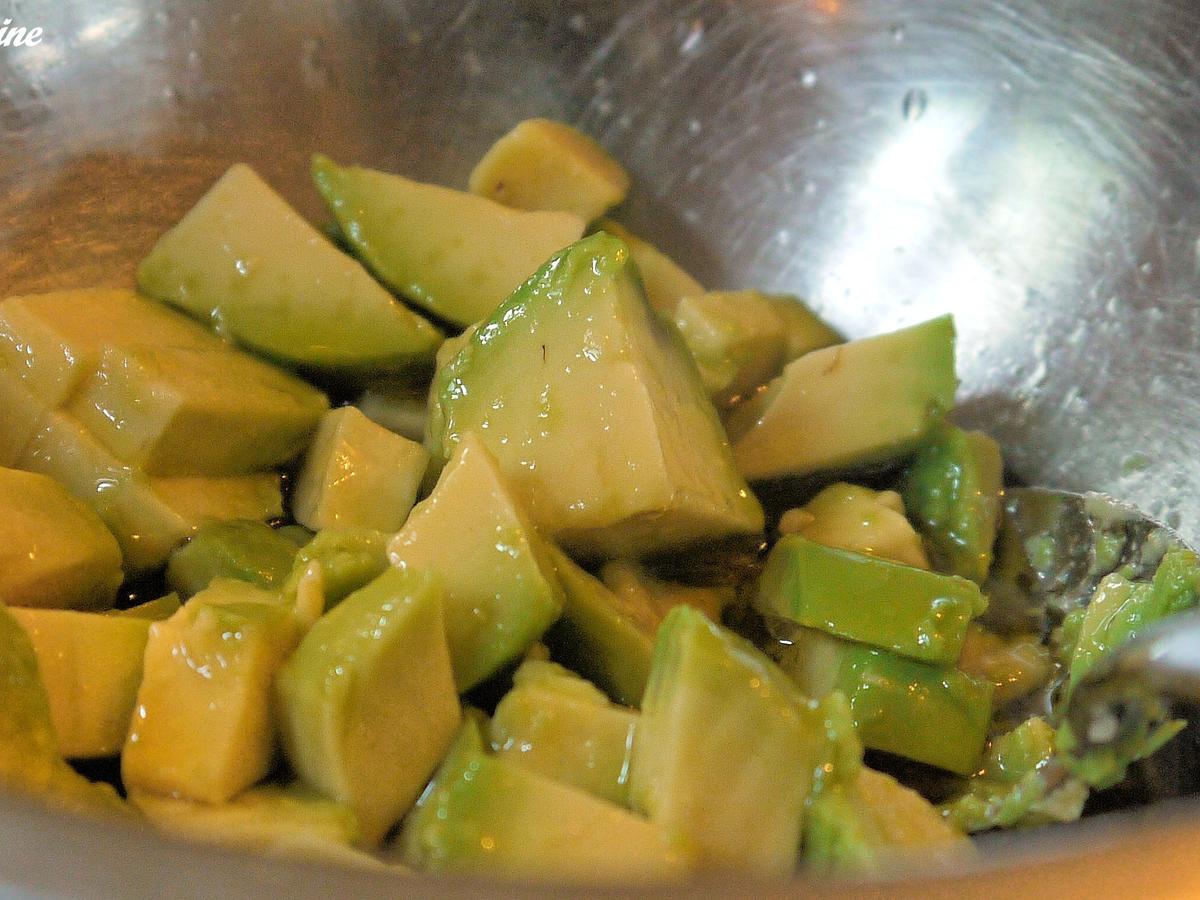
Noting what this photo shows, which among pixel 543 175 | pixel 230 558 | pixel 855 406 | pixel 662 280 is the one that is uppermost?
pixel 543 175

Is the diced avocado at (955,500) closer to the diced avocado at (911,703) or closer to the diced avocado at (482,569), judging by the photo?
the diced avocado at (911,703)

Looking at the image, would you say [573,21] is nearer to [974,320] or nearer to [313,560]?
[974,320]

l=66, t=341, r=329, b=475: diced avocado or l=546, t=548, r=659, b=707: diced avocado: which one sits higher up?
l=66, t=341, r=329, b=475: diced avocado

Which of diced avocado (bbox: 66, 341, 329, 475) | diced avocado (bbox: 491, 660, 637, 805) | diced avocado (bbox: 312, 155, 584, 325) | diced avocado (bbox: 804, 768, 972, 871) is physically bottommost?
diced avocado (bbox: 804, 768, 972, 871)

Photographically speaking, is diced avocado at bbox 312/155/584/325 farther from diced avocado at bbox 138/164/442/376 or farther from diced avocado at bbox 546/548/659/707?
diced avocado at bbox 546/548/659/707

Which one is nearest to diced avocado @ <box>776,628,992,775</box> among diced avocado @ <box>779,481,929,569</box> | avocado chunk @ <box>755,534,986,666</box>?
avocado chunk @ <box>755,534,986,666</box>

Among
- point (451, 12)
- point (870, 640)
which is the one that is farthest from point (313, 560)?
point (451, 12)

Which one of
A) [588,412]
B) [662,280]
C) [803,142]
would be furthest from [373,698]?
[803,142]

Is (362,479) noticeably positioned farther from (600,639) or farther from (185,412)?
(600,639)
